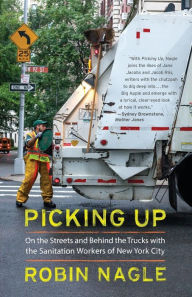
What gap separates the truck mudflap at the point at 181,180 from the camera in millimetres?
8836

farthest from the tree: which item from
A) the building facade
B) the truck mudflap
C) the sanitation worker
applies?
the truck mudflap

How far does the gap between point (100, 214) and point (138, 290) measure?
475 cm

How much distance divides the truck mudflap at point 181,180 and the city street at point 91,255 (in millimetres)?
401

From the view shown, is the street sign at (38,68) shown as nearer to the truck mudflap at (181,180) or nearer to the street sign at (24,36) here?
the street sign at (24,36)

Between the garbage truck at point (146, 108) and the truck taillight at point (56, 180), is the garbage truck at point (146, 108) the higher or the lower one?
the higher one

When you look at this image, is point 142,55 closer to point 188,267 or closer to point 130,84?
point 130,84

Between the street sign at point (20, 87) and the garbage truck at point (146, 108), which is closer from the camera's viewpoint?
the garbage truck at point (146, 108)

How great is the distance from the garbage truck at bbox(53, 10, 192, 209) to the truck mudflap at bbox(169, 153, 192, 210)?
0.06 feet

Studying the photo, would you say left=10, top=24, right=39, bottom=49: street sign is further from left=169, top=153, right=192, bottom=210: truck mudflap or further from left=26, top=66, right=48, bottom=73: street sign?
left=169, top=153, right=192, bottom=210: truck mudflap

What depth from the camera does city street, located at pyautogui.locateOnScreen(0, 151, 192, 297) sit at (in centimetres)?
548

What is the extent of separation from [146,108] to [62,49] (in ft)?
90.6

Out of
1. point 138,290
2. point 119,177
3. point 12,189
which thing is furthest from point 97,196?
point 12,189

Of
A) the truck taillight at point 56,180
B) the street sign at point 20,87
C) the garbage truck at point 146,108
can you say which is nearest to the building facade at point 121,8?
the street sign at point 20,87

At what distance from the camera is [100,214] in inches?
402
